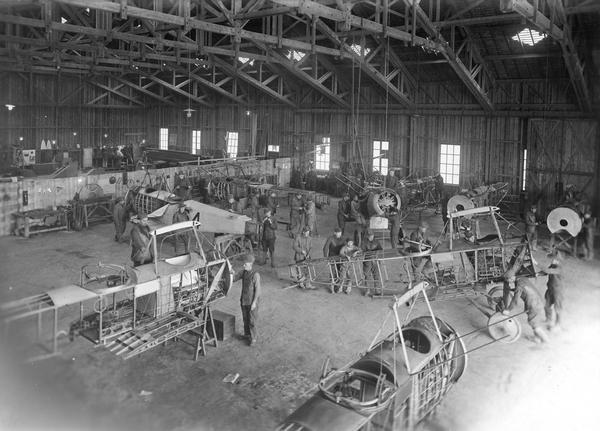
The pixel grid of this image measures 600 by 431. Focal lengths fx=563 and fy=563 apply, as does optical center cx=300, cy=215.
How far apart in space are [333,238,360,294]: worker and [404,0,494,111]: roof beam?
742 cm

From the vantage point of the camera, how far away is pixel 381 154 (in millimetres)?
27078

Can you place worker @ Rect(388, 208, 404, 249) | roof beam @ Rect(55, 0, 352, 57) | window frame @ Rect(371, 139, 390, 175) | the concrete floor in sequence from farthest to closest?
window frame @ Rect(371, 139, 390, 175) < worker @ Rect(388, 208, 404, 249) < roof beam @ Rect(55, 0, 352, 57) < the concrete floor

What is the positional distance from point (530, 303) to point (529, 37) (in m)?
13.0

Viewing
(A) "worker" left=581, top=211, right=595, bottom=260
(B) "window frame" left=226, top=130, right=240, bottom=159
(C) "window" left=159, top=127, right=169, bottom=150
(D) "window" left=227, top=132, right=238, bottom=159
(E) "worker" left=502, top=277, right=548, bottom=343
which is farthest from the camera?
(C) "window" left=159, top=127, right=169, bottom=150

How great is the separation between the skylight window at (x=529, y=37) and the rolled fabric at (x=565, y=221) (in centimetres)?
669

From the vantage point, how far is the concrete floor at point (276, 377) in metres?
7.32

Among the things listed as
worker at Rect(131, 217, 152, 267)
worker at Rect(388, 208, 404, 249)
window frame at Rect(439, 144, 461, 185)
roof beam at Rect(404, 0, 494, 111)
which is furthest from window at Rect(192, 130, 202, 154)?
worker at Rect(131, 217, 152, 267)

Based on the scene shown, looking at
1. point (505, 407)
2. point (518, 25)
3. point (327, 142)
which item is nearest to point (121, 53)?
point (327, 142)

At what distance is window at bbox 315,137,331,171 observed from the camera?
29.5 m

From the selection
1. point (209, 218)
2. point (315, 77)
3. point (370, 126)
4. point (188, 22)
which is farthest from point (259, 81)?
point (209, 218)

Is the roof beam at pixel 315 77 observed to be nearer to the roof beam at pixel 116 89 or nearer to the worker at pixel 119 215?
the worker at pixel 119 215

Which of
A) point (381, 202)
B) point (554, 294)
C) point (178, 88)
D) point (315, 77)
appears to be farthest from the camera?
point (178, 88)

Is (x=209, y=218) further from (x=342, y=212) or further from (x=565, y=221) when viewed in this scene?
(x=565, y=221)

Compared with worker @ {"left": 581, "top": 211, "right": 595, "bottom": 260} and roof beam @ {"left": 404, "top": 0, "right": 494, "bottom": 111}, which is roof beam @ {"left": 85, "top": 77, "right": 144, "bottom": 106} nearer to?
roof beam @ {"left": 404, "top": 0, "right": 494, "bottom": 111}
